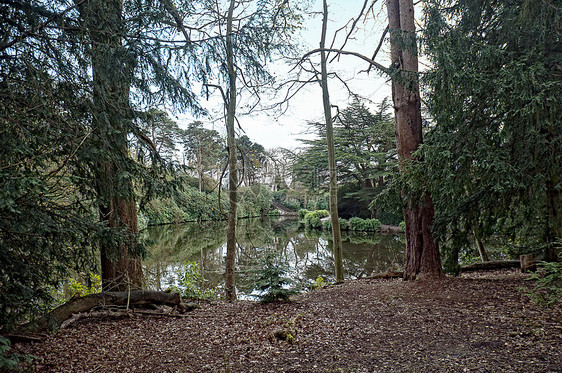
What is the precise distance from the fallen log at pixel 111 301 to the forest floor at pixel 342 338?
15cm

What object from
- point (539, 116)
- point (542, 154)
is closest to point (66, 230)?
point (539, 116)

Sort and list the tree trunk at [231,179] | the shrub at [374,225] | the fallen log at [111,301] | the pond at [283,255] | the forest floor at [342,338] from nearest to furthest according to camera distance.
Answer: the forest floor at [342,338] → the fallen log at [111,301] → the tree trunk at [231,179] → the pond at [283,255] → the shrub at [374,225]

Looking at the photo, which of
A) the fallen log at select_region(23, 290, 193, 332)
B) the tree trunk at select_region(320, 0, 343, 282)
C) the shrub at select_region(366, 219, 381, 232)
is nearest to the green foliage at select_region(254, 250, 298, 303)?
the fallen log at select_region(23, 290, 193, 332)

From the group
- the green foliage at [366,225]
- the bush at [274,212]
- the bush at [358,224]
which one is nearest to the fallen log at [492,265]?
the green foliage at [366,225]

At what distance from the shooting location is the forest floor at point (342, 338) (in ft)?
7.54

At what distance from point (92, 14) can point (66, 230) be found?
1904 mm

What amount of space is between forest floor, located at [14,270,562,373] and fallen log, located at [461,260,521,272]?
2.04 meters

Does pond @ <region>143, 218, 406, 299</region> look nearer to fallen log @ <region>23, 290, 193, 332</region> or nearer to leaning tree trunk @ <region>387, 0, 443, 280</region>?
fallen log @ <region>23, 290, 193, 332</region>

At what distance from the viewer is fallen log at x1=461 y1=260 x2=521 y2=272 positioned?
19.1 feet

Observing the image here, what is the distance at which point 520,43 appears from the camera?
368 centimetres

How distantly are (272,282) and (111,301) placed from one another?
2.01 m

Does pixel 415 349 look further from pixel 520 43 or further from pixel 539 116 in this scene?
pixel 520 43

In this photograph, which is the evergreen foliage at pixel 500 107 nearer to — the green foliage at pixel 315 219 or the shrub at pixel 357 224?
the shrub at pixel 357 224

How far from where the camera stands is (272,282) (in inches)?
174
